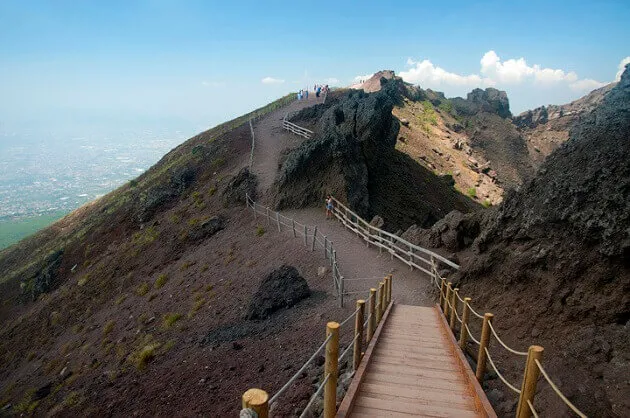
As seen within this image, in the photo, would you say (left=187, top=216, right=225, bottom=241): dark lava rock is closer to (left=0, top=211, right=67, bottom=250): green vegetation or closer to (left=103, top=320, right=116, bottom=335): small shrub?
(left=103, top=320, right=116, bottom=335): small shrub

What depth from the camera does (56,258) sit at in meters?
33.2

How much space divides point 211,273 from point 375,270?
8.98 meters

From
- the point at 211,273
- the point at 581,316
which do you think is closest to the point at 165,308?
the point at 211,273

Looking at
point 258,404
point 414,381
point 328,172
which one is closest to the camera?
point 258,404

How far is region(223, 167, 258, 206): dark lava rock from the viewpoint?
97.7 feet

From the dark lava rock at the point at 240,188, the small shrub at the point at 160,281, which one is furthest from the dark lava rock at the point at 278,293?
the dark lava rock at the point at 240,188

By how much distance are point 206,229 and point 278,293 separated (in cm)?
1281

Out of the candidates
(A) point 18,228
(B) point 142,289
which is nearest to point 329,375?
(B) point 142,289

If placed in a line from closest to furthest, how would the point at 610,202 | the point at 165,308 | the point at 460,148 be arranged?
1. the point at 610,202
2. the point at 165,308
3. the point at 460,148

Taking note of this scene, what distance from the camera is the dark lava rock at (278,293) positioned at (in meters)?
15.3

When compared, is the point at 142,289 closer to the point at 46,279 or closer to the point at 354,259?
the point at 354,259

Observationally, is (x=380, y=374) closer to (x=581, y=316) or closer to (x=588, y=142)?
(x=581, y=316)

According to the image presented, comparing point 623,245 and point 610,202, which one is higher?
point 610,202

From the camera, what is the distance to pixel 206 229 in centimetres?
2703
